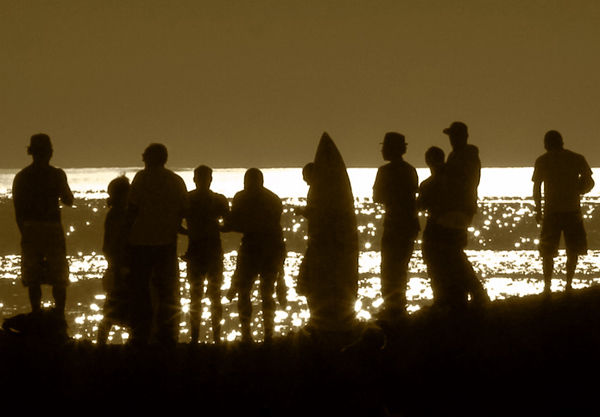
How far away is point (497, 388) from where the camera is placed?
788 centimetres

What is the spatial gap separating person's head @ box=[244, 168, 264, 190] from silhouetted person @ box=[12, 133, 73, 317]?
210cm

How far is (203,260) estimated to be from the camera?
1017cm

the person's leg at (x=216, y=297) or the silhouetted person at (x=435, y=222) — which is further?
the person's leg at (x=216, y=297)

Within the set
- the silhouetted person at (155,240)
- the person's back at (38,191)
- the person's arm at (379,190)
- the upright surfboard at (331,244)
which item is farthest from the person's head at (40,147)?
the person's arm at (379,190)

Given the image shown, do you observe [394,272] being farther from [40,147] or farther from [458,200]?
[40,147]

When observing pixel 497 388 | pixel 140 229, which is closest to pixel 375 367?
pixel 497 388

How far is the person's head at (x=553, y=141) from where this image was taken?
11.2 metres

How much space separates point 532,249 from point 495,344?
83.6m

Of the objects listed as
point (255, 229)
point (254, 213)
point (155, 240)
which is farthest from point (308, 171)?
point (155, 240)

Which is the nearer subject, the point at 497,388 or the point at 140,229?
the point at 497,388

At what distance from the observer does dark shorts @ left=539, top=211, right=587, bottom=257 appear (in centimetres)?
1144

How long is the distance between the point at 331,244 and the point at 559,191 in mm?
4092

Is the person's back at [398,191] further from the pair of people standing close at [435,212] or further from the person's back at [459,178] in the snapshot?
the person's back at [459,178]

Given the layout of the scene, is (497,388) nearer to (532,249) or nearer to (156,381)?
(156,381)
